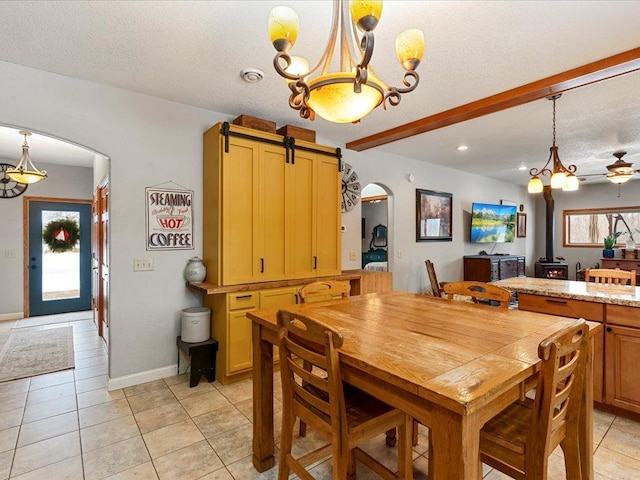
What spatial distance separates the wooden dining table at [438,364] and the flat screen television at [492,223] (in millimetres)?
4889

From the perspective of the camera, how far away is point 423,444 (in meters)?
2.16

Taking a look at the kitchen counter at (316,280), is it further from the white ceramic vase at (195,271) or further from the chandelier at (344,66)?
the chandelier at (344,66)

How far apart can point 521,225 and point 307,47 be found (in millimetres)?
7795

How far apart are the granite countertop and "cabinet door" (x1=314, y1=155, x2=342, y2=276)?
66.6 inches

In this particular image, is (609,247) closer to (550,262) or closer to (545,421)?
(550,262)

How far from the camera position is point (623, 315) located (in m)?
2.41

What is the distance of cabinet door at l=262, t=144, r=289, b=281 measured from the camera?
3301mm

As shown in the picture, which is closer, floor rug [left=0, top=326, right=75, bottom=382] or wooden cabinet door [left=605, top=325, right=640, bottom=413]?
wooden cabinet door [left=605, top=325, right=640, bottom=413]

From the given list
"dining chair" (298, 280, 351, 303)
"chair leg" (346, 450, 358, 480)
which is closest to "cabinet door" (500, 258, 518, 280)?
"dining chair" (298, 280, 351, 303)

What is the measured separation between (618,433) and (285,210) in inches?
122

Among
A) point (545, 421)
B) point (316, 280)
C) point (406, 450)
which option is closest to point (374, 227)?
point (316, 280)

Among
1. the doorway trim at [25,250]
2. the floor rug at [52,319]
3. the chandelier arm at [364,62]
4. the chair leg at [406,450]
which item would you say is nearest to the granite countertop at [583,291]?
the chair leg at [406,450]

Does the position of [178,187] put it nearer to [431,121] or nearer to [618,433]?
[431,121]

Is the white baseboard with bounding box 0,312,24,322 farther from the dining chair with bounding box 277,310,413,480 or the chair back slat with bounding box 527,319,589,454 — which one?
the chair back slat with bounding box 527,319,589,454
